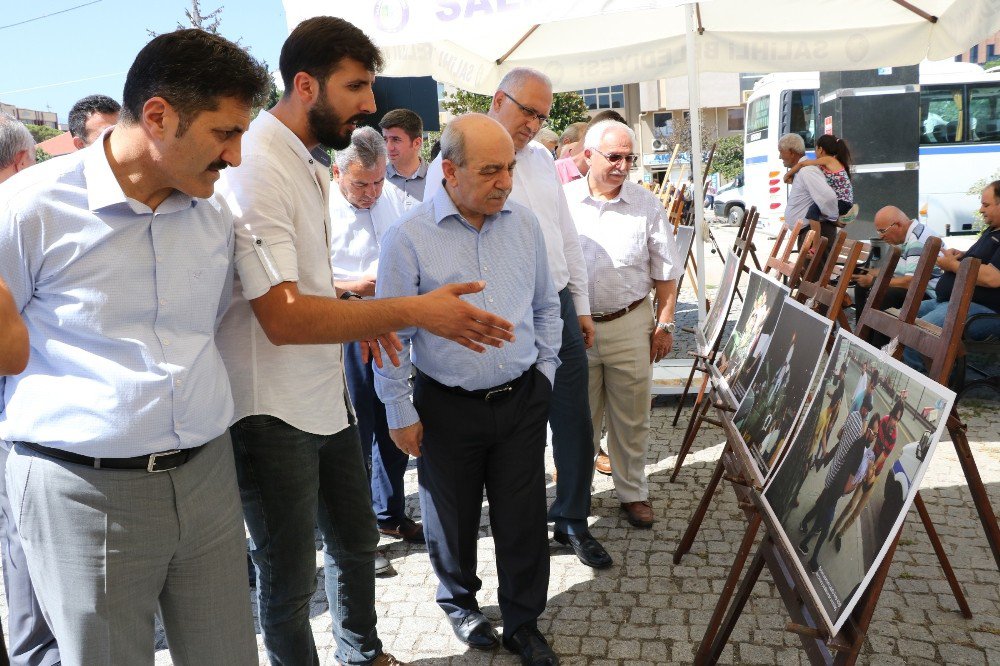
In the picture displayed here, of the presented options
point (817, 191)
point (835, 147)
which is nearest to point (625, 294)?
point (817, 191)

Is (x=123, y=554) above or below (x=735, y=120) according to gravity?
below

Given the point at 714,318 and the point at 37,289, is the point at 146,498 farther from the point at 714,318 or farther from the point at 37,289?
the point at 714,318

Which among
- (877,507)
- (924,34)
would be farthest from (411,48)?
(877,507)

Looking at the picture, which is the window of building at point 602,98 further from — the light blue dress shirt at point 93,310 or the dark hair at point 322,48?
the light blue dress shirt at point 93,310

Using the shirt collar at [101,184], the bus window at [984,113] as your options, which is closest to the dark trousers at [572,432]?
the shirt collar at [101,184]

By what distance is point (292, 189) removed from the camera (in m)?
2.31

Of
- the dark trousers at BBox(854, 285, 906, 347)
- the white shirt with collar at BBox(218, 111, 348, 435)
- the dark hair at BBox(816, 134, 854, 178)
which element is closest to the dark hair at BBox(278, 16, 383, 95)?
the white shirt with collar at BBox(218, 111, 348, 435)

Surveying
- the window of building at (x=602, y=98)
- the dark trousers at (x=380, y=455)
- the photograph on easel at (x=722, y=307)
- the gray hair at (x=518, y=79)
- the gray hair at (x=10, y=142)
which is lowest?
the dark trousers at (x=380, y=455)

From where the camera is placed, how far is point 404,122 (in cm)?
532

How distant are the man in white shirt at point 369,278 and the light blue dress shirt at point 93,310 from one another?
7.84ft

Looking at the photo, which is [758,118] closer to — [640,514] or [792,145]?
[792,145]

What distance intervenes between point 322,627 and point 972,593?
2692mm

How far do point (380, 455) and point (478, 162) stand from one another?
2028mm

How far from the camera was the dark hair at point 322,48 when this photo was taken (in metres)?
2.30
